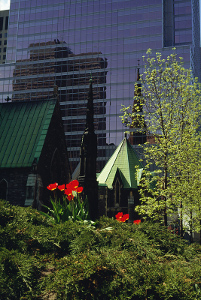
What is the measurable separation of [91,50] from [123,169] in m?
51.4

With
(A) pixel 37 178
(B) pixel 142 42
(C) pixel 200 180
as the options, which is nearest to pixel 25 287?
(C) pixel 200 180

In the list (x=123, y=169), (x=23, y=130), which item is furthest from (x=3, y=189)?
(x=123, y=169)

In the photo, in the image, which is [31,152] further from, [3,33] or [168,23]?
[3,33]

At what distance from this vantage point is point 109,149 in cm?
8006

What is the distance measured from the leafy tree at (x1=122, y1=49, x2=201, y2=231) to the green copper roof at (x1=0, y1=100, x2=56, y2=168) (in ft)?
25.7

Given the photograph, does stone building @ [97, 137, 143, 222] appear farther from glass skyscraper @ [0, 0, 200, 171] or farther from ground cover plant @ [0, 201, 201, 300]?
glass skyscraper @ [0, 0, 200, 171]

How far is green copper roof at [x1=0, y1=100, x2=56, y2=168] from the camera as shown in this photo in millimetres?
24031

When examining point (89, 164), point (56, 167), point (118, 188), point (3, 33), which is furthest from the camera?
point (3, 33)

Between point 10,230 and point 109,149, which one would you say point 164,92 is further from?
point 109,149

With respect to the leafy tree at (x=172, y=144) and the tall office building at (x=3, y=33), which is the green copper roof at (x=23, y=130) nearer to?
the leafy tree at (x=172, y=144)

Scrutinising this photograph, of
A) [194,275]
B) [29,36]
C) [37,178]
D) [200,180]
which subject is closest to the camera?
[194,275]

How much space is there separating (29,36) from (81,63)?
17.6 m

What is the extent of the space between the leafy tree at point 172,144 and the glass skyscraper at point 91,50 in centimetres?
5928

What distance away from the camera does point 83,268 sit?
4.27 metres
